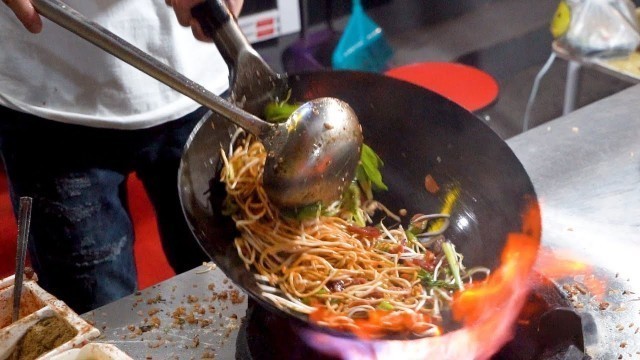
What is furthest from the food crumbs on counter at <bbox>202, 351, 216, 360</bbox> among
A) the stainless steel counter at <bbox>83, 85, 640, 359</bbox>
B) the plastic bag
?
the plastic bag

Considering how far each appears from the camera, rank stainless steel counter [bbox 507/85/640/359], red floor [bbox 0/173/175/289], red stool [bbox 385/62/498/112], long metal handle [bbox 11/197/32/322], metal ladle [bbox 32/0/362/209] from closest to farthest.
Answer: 1. long metal handle [bbox 11/197/32/322]
2. metal ladle [bbox 32/0/362/209]
3. stainless steel counter [bbox 507/85/640/359]
4. red floor [bbox 0/173/175/289]
5. red stool [bbox 385/62/498/112]

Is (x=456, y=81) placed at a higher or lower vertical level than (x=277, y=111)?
lower

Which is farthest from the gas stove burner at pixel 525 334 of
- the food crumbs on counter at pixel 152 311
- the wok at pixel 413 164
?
the food crumbs on counter at pixel 152 311

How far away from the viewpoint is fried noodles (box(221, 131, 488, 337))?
53.2 inches

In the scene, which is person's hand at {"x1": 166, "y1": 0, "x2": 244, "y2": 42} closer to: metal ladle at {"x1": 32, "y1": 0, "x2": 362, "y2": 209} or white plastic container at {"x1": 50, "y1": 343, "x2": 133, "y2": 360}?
metal ladle at {"x1": 32, "y1": 0, "x2": 362, "y2": 209}

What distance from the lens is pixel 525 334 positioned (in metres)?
1.39

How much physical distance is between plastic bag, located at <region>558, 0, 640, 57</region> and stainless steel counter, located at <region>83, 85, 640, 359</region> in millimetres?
799

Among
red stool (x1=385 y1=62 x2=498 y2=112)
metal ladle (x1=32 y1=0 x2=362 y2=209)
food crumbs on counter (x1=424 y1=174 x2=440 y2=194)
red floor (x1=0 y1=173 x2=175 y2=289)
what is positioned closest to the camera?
metal ladle (x1=32 y1=0 x2=362 y2=209)

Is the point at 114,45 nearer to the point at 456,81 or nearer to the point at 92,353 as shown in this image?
the point at 92,353

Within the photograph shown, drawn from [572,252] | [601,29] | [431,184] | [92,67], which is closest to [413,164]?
[431,184]

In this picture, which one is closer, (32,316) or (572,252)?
(32,316)

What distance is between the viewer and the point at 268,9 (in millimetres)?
3877

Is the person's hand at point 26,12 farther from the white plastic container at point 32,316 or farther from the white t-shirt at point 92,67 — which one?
the white plastic container at point 32,316

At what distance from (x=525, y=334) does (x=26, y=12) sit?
1.19 m
